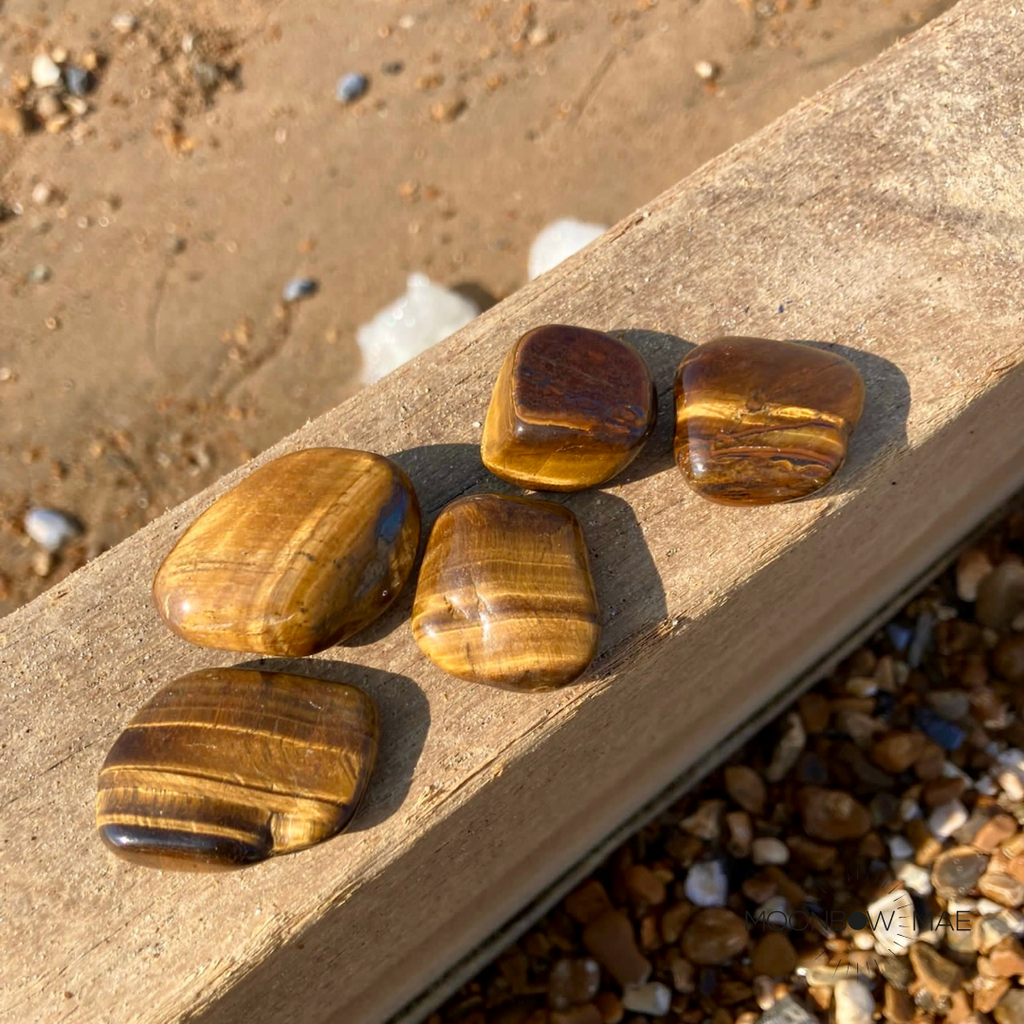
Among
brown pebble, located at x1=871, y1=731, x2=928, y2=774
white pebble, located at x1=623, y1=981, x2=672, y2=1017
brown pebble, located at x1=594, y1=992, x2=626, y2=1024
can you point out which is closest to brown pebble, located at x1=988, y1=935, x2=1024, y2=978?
brown pebble, located at x1=871, y1=731, x2=928, y2=774

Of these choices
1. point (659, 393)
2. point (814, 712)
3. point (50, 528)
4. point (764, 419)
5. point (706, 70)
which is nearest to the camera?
point (764, 419)

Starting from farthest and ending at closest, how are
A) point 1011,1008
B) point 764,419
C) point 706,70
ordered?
point 706,70
point 1011,1008
point 764,419

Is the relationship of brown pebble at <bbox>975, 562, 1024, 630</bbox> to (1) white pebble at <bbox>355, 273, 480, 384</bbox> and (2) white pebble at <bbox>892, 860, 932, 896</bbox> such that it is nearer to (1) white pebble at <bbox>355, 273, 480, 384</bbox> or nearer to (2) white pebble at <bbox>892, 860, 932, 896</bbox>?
(2) white pebble at <bbox>892, 860, 932, 896</bbox>

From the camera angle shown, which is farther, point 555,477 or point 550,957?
point 550,957

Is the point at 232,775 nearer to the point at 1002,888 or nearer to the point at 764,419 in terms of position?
the point at 764,419

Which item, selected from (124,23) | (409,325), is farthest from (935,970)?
(124,23)

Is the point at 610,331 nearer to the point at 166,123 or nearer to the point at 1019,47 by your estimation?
the point at 1019,47

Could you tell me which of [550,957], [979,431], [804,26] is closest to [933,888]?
[550,957]
